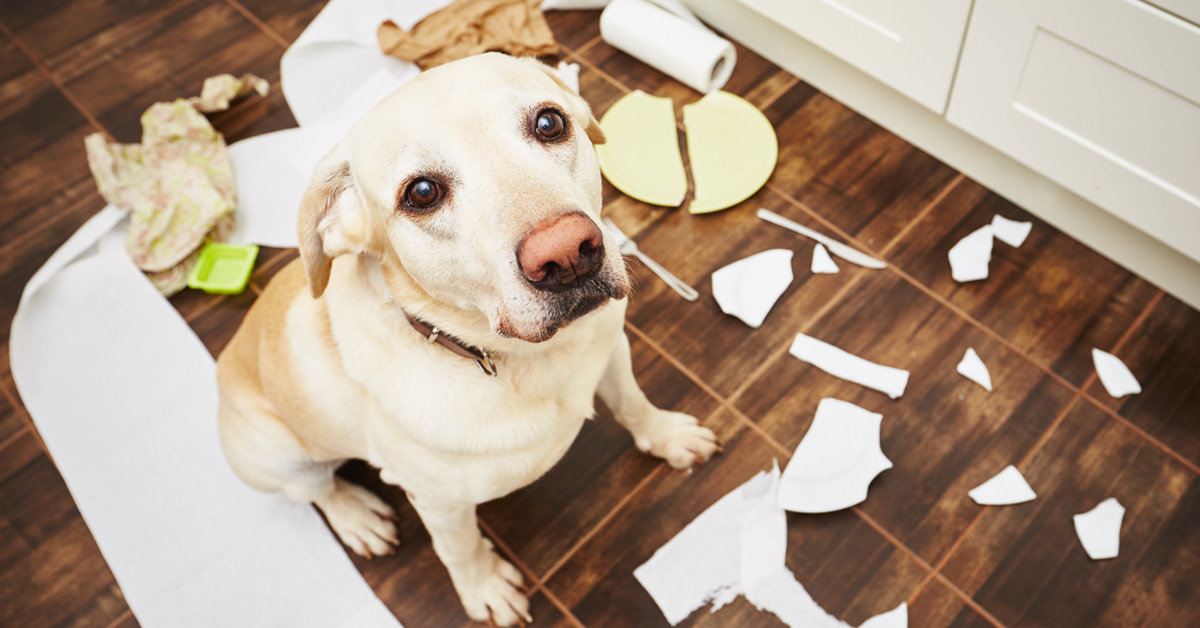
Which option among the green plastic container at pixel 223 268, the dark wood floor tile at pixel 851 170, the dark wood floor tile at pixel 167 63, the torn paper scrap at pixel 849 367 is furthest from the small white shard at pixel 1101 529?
the dark wood floor tile at pixel 167 63

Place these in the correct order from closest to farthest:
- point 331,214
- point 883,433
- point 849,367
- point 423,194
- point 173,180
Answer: point 423,194
point 331,214
point 883,433
point 849,367
point 173,180

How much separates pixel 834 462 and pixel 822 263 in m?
0.61

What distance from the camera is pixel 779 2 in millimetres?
2654

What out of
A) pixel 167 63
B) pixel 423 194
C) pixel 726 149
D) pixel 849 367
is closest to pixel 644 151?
pixel 726 149

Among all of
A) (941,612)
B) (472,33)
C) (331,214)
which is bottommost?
(941,612)

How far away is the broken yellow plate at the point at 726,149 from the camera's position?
2.61m

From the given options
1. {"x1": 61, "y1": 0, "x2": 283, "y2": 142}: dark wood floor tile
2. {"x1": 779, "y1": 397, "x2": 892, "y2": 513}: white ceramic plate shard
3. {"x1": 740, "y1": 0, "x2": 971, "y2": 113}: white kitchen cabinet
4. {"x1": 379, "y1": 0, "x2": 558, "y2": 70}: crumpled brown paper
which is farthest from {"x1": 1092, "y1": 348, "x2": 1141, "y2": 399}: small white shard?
{"x1": 61, "y1": 0, "x2": 283, "y2": 142}: dark wood floor tile

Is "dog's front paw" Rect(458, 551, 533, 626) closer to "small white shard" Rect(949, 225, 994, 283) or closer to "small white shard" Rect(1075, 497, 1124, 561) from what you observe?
"small white shard" Rect(1075, 497, 1124, 561)

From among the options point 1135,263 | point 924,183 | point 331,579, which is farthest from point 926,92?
point 331,579

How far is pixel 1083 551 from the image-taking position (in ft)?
6.37

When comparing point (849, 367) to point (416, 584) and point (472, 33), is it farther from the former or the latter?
point (472, 33)

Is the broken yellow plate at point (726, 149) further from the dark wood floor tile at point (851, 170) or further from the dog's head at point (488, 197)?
the dog's head at point (488, 197)

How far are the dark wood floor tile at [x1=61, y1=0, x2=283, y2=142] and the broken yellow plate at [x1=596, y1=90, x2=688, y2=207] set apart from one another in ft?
4.20

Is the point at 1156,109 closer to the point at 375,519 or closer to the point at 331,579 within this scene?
the point at 375,519
